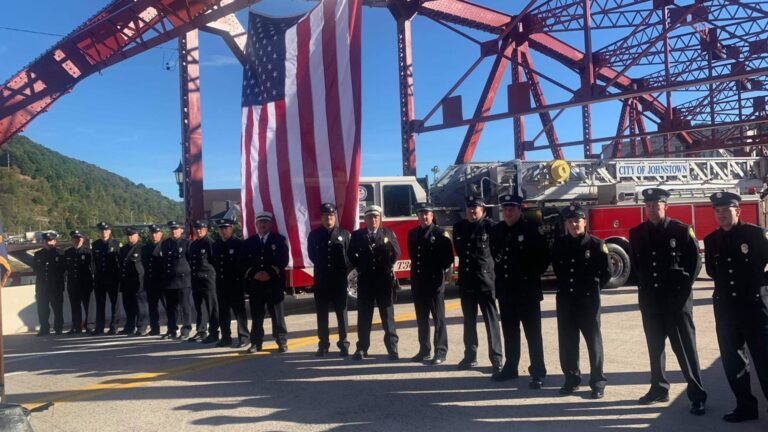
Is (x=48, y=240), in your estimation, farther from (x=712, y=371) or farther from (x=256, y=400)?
(x=712, y=371)

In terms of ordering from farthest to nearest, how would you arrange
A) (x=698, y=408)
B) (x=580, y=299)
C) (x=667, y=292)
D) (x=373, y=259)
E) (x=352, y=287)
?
(x=352, y=287) < (x=373, y=259) < (x=580, y=299) < (x=667, y=292) < (x=698, y=408)

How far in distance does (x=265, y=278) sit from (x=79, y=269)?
389cm

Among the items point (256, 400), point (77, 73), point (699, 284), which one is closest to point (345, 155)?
point (256, 400)

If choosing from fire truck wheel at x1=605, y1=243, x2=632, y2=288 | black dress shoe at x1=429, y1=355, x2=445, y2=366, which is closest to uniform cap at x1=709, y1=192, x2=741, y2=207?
black dress shoe at x1=429, y1=355, x2=445, y2=366

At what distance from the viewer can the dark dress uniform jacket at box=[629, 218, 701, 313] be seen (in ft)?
13.4

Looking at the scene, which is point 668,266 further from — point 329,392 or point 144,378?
point 144,378

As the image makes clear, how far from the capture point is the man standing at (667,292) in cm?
405

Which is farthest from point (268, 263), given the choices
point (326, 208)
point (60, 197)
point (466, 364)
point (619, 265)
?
point (60, 197)

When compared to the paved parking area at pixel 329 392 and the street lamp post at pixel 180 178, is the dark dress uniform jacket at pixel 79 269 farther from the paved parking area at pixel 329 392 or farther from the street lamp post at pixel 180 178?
the street lamp post at pixel 180 178

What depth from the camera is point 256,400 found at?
4605 mm

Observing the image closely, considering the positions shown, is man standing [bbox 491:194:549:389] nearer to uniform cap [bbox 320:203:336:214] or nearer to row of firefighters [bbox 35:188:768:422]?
row of firefighters [bbox 35:188:768:422]

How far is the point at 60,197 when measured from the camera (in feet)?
190

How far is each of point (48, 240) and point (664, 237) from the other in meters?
8.63

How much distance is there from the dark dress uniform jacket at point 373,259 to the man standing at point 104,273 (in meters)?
4.40
